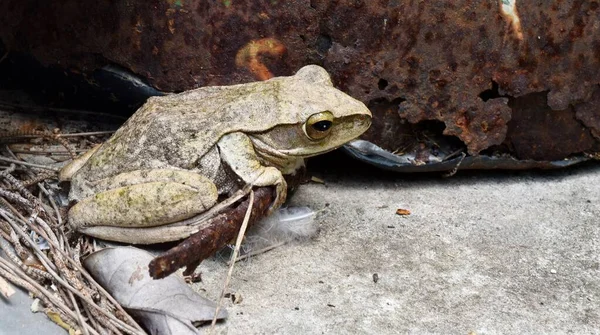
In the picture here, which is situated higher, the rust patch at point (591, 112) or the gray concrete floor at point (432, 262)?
the rust patch at point (591, 112)

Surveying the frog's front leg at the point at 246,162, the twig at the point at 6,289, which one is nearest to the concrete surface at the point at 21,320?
the twig at the point at 6,289

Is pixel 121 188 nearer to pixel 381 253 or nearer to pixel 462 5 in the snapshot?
pixel 381 253

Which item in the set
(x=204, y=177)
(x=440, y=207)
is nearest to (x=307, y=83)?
(x=204, y=177)

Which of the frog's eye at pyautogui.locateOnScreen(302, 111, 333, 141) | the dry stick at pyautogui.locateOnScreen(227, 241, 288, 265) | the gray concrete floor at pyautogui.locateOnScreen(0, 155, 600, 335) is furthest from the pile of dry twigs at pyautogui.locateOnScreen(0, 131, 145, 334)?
the frog's eye at pyautogui.locateOnScreen(302, 111, 333, 141)

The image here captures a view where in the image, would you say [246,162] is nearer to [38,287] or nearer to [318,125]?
[318,125]

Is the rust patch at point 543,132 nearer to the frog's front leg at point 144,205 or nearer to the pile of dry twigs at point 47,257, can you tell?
the frog's front leg at point 144,205

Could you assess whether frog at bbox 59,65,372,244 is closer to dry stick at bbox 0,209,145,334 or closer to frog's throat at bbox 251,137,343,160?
frog's throat at bbox 251,137,343,160

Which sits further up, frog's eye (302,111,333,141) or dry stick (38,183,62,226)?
frog's eye (302,111,333,141)
